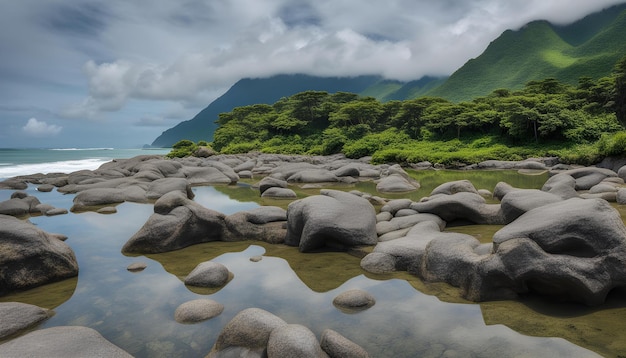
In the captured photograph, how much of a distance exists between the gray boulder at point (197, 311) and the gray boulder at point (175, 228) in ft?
10.4

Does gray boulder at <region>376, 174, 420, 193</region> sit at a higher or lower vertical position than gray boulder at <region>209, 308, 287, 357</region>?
lower

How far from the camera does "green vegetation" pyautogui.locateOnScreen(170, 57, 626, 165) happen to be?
3268 cm

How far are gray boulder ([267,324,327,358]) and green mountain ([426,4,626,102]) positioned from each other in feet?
265

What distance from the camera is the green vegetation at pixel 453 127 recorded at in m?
32.7

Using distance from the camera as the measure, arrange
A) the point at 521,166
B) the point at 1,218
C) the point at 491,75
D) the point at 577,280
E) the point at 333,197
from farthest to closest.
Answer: the point at 491,75, the point at 521,166, the point at 333,197, the point at 1,218, the point at 577,280

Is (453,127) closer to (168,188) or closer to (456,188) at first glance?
(456,188)

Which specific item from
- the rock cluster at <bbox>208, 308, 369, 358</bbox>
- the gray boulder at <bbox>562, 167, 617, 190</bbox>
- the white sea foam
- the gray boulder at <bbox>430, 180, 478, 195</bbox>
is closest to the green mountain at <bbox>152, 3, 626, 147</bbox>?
the gray boulder at <bbox>562, 167, 617, 190</bbox>

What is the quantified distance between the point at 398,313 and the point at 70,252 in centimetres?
578

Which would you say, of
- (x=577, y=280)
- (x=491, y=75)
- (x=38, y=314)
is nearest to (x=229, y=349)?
(x=38, y=314)

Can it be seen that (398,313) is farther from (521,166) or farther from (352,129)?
(352,129)

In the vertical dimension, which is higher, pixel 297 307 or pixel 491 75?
pixel 491 75

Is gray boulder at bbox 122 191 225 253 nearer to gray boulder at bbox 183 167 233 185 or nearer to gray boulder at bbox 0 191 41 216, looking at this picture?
gray boulder at bbox 0 191 41 216

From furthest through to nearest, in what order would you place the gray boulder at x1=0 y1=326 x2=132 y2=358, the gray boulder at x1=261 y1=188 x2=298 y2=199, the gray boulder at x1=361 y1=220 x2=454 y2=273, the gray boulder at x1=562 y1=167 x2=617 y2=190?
the gray boulder at x1=261 y1=188 x2=298 y2=199, the gray boulder at x1=562 y1=167 x2=617 y2=190, the gray boulder at x1=361 y1=220 x2=454 y2=273, the gray boulder at x1=0 y1=326 x2=132 y2=358

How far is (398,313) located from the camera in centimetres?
497
